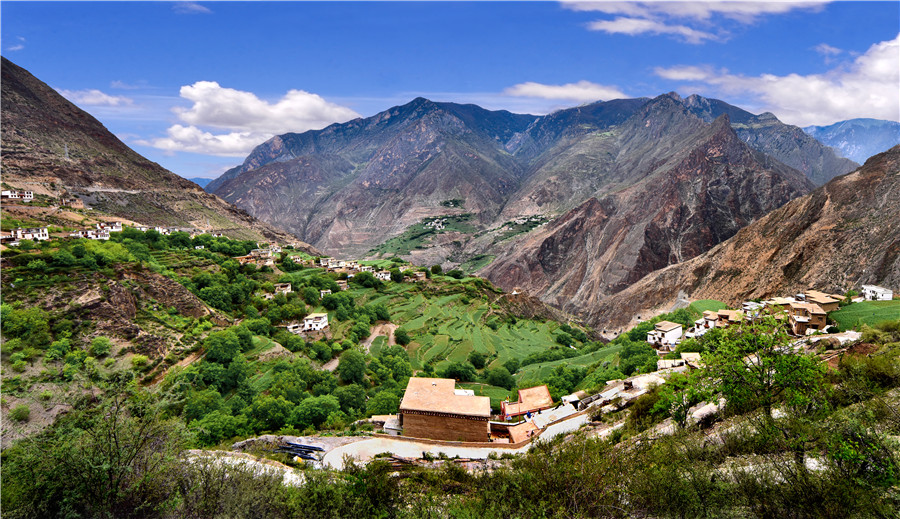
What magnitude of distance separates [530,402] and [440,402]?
998 cm

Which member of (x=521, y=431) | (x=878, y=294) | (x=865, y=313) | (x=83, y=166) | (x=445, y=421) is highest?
(x=83, y=166)

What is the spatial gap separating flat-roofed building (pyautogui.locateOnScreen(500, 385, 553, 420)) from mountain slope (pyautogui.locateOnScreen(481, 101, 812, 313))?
245 feet

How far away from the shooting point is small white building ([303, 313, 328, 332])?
47750 mm

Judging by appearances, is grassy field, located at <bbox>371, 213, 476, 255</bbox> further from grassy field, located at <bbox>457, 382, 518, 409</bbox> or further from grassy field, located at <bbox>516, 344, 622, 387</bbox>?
grassy field, located at <bbox>457, 382, 518, 409</bbox>

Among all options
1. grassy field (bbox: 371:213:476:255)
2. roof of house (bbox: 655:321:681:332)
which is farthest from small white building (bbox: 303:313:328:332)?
grassy field (bbox: 371:213:476:255)

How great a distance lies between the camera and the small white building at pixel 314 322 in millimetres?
47750

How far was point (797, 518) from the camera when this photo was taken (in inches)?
378

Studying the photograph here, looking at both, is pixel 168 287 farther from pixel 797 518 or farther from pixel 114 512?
pixel 797 518

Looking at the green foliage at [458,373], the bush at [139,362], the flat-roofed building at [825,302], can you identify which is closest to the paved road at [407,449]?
the green foliage at [458,373]

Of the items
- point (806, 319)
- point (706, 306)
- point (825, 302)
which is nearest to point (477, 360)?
point (806, 319)

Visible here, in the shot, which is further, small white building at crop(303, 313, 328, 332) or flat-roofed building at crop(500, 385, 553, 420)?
small white building at crop(303, 313, 328, 332)

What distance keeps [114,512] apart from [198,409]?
17546 millimetres

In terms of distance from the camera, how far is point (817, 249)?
197 ft

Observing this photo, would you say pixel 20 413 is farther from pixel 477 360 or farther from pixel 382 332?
pixel 477 360
